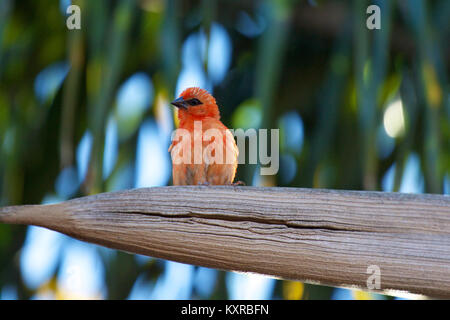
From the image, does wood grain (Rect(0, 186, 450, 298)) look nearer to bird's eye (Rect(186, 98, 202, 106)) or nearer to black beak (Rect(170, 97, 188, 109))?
black beak (Rect(170, 97, 188, 109))

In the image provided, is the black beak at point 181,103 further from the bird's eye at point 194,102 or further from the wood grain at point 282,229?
the wood grain at point 282,229

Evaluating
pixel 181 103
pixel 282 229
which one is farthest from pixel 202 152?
pixel 282 229

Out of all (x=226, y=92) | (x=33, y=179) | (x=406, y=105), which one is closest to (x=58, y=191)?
(x=33, y=179)

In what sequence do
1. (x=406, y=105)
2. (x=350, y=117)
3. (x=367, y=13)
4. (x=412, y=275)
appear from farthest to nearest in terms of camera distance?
(x=350, y=117)
(x=406, y=105)
(x=367, y=13)
(x=412, y=275)

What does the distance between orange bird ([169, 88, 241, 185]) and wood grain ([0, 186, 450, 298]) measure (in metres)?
1.57

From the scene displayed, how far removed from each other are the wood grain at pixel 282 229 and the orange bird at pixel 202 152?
157 cm

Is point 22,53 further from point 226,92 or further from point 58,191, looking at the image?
point 226,92

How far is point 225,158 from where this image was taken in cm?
343

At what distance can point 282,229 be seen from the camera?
1.78m

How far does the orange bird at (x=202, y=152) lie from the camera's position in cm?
343

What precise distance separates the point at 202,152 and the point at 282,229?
5.65 ft

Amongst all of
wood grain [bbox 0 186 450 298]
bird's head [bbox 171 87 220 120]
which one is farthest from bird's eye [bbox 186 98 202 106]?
wood grain [bbox 0 186 450 298]

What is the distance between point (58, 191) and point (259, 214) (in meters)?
3.42

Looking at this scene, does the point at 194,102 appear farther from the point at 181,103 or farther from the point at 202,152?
the point at 202,152
